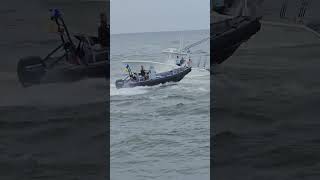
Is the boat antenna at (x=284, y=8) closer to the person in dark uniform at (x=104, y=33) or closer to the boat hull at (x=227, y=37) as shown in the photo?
the boat hull at (x=227, y=37)

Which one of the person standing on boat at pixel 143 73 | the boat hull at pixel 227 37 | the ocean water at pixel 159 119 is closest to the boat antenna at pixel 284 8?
the boat hull at pixel 227 37

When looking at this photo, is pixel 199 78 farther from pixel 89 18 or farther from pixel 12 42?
pixel 12 42

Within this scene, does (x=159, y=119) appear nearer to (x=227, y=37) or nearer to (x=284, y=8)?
(x=227, y=37)

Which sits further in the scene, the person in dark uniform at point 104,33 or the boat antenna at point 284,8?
the boat antenna at point 284,8

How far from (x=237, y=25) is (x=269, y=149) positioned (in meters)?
1.14

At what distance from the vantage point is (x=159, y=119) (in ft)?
13.6

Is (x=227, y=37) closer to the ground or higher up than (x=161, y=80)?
higher up

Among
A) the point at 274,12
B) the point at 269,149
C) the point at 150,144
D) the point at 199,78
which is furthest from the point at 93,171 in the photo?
the point at 274,12

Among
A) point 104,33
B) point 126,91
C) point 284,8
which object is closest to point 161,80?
point 126,91

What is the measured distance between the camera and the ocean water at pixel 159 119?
161 inches

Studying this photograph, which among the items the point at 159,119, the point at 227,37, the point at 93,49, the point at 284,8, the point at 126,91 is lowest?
the point at 159,119

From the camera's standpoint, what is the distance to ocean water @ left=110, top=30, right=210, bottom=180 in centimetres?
410

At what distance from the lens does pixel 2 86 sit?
4.00m

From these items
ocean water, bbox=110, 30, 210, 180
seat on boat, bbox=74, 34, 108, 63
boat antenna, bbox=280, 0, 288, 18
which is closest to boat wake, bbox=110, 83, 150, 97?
ocean water, bbox=110, 30, 210, 180
